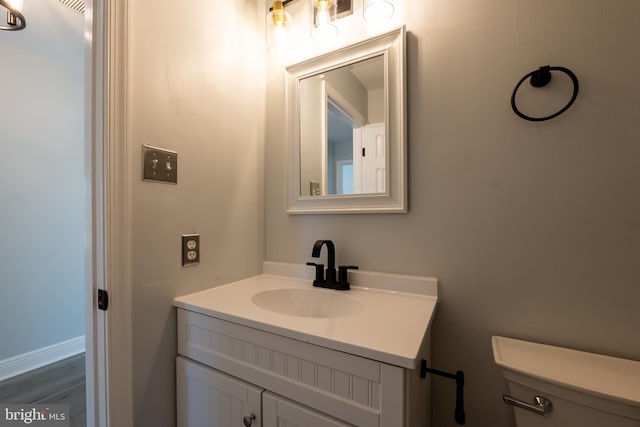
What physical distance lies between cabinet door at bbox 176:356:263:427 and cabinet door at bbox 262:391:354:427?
0.03 metres

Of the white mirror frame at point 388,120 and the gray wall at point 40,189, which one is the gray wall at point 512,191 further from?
the gray wall at point 40,189

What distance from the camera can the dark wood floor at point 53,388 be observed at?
146 centimetres

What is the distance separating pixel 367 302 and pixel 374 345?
1.08 ft

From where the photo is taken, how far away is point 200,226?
1.02 m

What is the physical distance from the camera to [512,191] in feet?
2.76

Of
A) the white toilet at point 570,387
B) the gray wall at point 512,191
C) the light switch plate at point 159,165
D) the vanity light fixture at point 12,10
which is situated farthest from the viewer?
the vanity light fixture at point 12,10

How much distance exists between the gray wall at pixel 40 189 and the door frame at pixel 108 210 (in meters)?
1.32

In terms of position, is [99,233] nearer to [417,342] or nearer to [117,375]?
[117,375]

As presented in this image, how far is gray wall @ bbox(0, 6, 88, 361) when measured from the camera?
68.0 inches

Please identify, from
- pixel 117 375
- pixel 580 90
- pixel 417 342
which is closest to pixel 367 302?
pixel 417 342

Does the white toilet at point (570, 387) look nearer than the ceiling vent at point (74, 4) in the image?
Yes

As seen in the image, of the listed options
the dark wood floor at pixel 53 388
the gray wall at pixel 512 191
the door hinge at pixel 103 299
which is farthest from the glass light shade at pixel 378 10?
the dark wood floor at pixel 53 388

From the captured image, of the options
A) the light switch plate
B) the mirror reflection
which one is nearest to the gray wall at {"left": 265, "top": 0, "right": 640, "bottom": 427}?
the mirror reflection

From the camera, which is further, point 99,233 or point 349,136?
point 349,136
